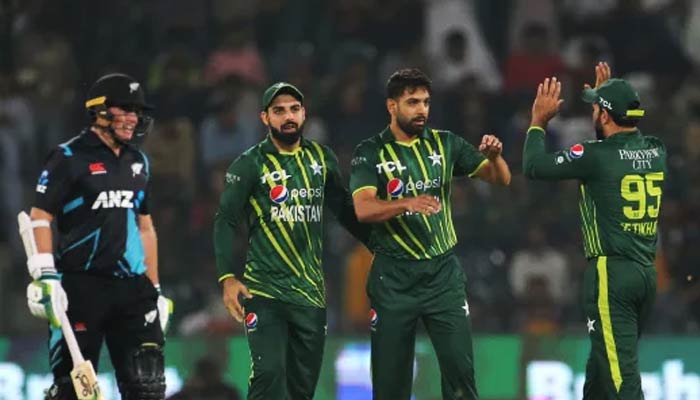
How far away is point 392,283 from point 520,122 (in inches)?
266

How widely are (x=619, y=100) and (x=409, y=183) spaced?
124 centimetres

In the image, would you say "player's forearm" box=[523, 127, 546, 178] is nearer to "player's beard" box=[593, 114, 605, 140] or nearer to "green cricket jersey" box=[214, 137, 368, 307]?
"player's beard" box=[593, 114, 605, 140]

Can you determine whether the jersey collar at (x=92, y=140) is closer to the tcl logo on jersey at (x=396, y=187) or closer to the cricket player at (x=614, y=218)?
the tcl logo on jersey at (x=396, y=187)

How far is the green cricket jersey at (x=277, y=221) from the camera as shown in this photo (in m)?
10.1

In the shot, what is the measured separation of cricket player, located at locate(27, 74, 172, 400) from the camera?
9.99 metres

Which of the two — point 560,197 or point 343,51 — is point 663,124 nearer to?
point 560,197

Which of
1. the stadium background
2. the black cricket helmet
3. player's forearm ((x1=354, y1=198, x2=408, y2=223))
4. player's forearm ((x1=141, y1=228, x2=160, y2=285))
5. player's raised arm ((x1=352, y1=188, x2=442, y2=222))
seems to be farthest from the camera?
the stadium background

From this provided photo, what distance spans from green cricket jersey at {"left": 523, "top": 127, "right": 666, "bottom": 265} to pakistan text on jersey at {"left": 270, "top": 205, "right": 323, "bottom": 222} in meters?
1.22

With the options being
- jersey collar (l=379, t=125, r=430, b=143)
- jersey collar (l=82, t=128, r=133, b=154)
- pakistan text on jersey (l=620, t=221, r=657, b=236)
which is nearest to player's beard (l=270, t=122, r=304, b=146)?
jersey collar (l=379, t=125, r=430, b=143)

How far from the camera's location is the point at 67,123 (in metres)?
16.9

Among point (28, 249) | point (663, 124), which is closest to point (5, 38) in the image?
point (663, 124)

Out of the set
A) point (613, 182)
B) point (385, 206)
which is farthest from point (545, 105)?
point (385, 206)

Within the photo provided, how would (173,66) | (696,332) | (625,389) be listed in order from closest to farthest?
(625,389) → (696,332) → (173,66)

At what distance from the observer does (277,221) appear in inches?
398
